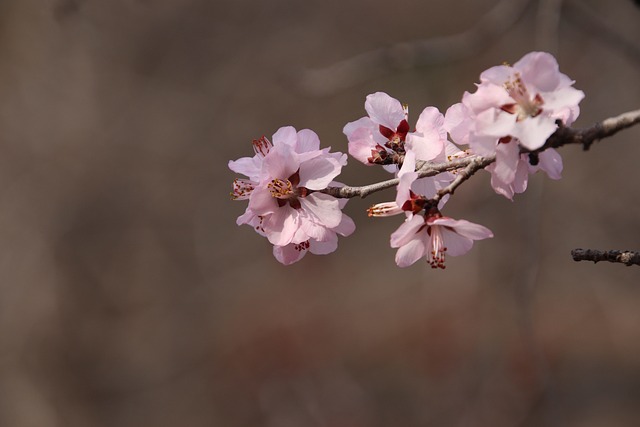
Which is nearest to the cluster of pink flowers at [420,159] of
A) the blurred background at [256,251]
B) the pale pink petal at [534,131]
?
the pale pink petal at [534,131]

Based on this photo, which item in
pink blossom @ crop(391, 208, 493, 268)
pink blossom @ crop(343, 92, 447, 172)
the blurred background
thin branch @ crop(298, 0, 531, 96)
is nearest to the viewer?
pink blossom @ crop(391, 208, 493, 268)

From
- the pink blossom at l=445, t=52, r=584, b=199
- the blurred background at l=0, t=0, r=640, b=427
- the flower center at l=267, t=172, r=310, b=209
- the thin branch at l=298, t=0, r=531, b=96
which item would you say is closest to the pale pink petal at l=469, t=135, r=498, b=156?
the pink blossom at l=445, t=52, r=584, b=199

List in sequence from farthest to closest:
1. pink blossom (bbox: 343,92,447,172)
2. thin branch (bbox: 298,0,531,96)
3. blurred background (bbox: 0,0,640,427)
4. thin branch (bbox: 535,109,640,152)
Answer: blurred background (bbox: 0,0,640,427)
thin branch (bbox: 298,0,531,96)
pink blossom (bbox: 343,92,447,172)
thin branch (bbox: 535,109,640,152)

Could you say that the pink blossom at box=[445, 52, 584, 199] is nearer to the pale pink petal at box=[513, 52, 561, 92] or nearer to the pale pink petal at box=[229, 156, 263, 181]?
the pale pink petal at box=[513, 52, 561, 92]

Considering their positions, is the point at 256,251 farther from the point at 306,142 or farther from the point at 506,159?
the point at 506,159

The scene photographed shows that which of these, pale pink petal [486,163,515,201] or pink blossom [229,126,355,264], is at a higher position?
pink blossom [229,126,355,264]

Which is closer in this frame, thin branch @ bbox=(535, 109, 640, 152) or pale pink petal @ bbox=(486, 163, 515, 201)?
thin branch @ bbox=(535, 109, 640, 152)

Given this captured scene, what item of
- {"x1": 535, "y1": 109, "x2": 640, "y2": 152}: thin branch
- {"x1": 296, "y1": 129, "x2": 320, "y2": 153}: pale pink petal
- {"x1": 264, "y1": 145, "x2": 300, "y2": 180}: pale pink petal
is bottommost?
{"x1": 535, "y1": 109, "x2": 640, "y2": 152}: thin branch
